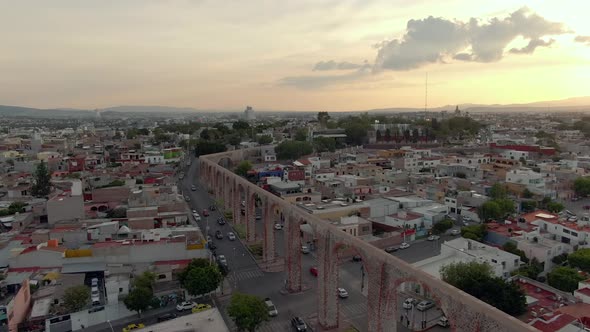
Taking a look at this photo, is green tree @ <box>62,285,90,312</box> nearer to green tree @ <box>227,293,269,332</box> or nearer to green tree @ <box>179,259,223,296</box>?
green tree @ <box>179,259,223,296</box>

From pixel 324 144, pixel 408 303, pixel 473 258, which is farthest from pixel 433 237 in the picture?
pixel 324 144

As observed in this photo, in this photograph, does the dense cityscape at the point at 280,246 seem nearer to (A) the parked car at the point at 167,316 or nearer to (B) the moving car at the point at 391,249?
(A) the parked car at the point at 167,316

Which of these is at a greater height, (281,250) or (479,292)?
(479,292)

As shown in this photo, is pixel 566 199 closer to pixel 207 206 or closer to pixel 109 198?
pixel 207 206

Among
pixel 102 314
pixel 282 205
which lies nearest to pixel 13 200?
pixel 102 314

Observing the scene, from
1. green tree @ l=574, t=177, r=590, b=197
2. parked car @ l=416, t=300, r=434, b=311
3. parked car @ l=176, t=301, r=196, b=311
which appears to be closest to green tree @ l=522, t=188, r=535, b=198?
green tree @ l=574, t=177, r=590, b=197
